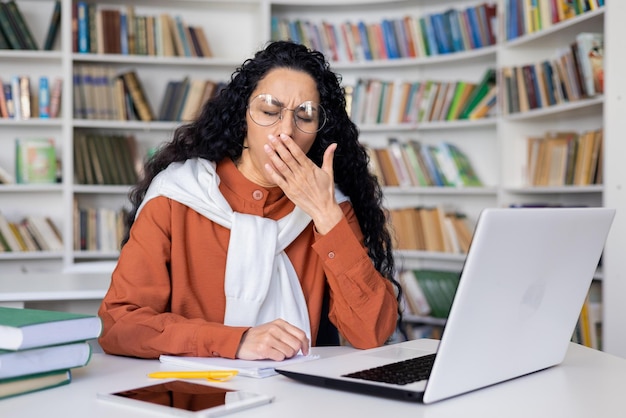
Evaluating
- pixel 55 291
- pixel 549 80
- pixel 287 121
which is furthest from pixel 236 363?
pixel 549 80

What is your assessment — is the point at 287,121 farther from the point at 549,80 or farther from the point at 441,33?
the point at 441,33

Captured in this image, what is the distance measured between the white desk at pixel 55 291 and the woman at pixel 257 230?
56cm

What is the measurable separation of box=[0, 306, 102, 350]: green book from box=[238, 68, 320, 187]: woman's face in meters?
0.64

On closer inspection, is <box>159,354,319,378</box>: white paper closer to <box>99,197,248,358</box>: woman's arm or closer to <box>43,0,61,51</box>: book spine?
<box>99,197,248,358</box>: woman's arm

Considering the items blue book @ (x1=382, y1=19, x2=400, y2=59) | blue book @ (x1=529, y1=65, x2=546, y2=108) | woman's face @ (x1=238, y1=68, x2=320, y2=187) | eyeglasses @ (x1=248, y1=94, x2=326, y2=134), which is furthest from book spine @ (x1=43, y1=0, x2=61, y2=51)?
eyeglasses @ (x1=248, y1=94, x2=326, y2=134)

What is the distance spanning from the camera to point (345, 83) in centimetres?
488

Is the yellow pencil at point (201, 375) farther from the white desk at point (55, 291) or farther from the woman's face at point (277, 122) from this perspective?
the white desk at point (55, 291)

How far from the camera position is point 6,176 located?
4457 millimetres

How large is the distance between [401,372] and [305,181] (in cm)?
56

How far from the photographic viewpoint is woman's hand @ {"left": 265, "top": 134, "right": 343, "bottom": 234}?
1.68m

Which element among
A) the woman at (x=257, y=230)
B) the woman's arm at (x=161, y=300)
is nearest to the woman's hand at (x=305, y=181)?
the woman at (x=257, y=230)

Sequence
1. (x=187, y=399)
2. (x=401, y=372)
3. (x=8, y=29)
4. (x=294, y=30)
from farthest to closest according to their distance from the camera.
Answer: (x=294, y=30) < (x=8, y=29) < (x=401, y=372) < (x=187, y=399)

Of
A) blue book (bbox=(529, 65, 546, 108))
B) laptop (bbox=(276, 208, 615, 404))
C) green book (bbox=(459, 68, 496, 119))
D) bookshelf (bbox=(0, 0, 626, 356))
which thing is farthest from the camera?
green book (bbox=(459, 68, 496, 119))

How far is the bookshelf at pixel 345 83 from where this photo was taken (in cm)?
419
